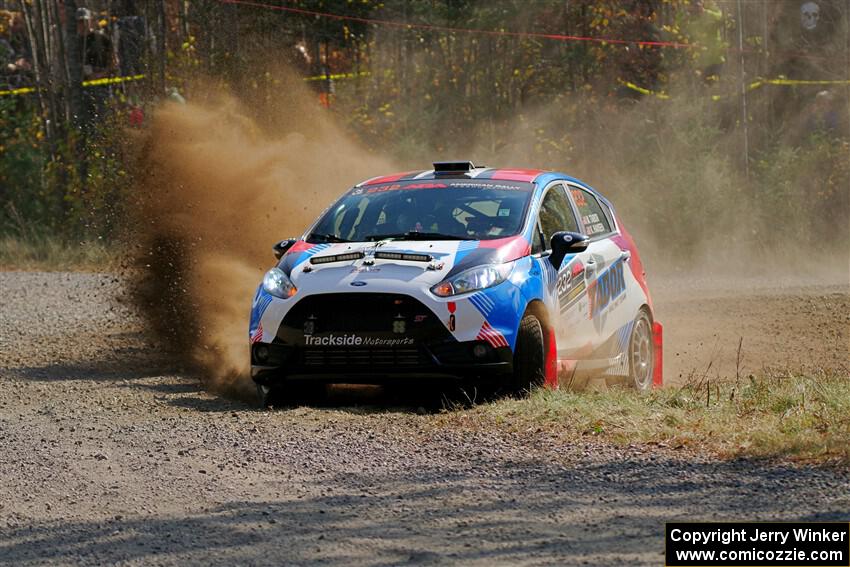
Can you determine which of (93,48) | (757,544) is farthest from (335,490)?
(93,48)

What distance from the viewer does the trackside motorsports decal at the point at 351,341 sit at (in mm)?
8617

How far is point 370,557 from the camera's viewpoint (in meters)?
5.19

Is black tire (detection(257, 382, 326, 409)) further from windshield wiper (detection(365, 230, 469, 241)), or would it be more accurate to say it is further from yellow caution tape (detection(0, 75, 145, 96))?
yellow caution tape (detection(0, 75, 145, 96))

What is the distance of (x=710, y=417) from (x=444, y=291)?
1.88 m

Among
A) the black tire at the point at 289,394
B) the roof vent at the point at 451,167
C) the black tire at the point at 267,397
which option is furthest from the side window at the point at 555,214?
the black tire at the point at 267,397

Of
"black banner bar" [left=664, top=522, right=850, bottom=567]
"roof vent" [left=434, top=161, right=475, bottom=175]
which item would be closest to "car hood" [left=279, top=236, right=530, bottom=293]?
"roof vent" [left=434, top=161, right=475, bottom=175]

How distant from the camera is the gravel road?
→ 5.36 m

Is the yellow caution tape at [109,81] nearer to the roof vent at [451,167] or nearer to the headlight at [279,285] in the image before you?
the roof vent at [451,167]

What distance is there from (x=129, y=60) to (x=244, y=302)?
18.2 m

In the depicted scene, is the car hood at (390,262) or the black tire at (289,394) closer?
the car hood at (390,262)

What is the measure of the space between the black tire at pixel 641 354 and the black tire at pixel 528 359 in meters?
1.85

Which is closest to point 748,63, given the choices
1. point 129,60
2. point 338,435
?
point 129,60

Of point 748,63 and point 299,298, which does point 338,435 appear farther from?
point 748,63

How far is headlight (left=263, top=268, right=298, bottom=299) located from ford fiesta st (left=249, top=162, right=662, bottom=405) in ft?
0.03
